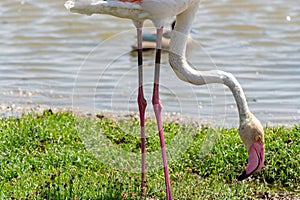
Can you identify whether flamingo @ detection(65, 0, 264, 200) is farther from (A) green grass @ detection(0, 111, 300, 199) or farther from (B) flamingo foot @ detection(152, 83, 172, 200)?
(A) green grass @ detection(0, 111, 300, 199)

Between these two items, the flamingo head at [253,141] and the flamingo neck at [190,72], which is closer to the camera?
the flamingo head at [253,141]

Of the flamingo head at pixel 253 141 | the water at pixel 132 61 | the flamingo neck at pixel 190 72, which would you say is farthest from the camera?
the water at pixel 132 61

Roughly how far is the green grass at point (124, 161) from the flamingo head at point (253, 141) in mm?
354

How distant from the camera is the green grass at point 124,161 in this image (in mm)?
6113

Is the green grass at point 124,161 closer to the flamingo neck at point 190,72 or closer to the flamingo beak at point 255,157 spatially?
the flamingo beak at point 255,157

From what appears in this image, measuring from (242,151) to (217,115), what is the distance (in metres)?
1.84

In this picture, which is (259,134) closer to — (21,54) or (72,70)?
(72,70)

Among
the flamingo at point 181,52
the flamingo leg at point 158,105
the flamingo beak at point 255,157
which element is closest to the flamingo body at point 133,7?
the flamingo at point 181,52

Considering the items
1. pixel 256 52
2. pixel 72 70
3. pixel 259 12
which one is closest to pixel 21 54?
pixel 72 70

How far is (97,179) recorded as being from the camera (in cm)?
629

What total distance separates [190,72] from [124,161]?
1166mm

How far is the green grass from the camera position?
6.11 meters

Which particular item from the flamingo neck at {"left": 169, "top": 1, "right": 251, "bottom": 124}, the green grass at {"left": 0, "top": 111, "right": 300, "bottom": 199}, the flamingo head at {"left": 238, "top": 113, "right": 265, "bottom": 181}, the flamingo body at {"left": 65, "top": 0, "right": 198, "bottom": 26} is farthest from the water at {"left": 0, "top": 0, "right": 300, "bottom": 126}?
the flamingo head at {"left": 238, "top": 113, "right": 265, "bottom": 181}

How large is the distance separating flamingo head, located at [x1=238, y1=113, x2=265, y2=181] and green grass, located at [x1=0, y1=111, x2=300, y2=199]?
1.16 feet
